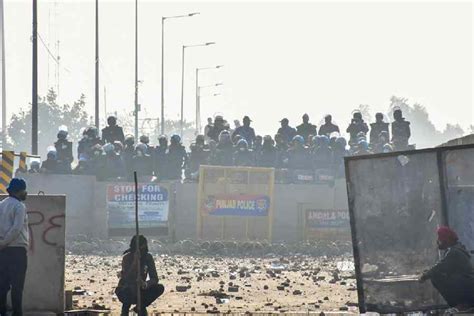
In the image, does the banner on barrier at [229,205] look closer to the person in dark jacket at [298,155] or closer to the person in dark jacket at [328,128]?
the person in dark jacket at [298,155]

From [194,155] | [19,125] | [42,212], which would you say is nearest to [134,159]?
[194,155]

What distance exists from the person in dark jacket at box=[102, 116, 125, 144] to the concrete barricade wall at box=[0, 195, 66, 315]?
17953 millimetres

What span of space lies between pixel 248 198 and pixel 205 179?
1190mm

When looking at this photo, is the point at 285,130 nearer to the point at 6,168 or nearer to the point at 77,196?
the point at 77,196

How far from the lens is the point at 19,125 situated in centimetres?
9681

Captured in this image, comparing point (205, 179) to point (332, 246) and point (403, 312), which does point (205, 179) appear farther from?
point (403, 312)

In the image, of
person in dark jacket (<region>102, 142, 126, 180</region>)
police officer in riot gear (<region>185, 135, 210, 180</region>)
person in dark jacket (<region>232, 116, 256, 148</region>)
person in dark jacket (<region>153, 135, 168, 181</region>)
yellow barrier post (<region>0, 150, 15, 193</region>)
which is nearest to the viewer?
yellow barrier post (<region>0, 150, 15, 193</region>)

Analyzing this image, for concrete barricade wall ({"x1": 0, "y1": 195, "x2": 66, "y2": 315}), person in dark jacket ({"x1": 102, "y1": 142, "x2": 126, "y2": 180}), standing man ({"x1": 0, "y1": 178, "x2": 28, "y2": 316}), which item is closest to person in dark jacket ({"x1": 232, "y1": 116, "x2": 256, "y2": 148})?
person in dark jacket ({"x1": 102, "y1": 142, "x2": 126, "y2": 180})

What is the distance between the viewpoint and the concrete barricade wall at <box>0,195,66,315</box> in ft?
50.4

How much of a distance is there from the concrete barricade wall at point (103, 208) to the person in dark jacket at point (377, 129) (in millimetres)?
2718

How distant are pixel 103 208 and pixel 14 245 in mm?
17642

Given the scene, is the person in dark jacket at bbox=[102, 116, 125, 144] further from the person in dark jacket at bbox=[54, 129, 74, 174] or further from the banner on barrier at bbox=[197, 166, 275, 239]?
the banner on barrier at bbox=[197, 166, 275, 239]

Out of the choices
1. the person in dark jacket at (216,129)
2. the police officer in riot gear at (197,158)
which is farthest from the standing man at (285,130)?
the police officer in riot gear at (197,158)

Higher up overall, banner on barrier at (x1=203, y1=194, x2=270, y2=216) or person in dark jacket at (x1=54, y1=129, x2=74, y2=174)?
person in dark jacket at (x1=54, y1=129, x2=74, y2=174)
